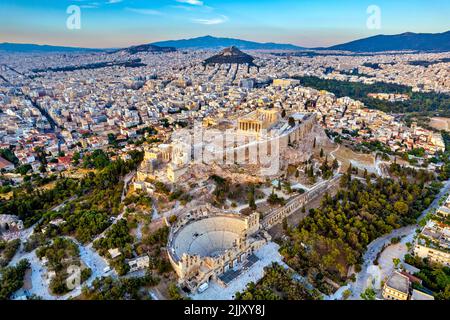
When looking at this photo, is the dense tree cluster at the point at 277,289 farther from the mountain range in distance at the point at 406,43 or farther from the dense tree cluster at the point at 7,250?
the mountain range in distance at the point at 406,43

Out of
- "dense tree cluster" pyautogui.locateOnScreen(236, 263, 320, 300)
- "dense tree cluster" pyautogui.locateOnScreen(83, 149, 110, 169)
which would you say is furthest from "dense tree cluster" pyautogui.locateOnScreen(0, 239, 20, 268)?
"dense tree cluster" pyautogui.locateOnScreen(236, 263, 320, 300)

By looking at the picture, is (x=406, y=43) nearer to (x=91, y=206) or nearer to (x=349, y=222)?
(x=349, y=222)

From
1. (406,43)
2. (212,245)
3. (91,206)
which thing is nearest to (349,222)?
(212,245)

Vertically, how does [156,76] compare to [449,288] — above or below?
above

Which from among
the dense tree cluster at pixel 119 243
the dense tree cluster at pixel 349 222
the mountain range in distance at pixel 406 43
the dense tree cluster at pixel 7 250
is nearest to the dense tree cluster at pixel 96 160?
the dense tree cluster at pixel 7 250

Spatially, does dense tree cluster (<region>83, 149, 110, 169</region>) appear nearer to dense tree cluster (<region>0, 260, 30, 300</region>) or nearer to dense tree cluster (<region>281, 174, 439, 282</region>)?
dense tree cluster (<region>0, 260, 30, 300</region>)
